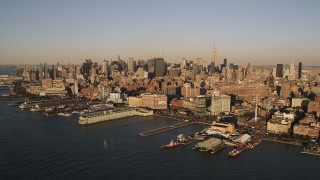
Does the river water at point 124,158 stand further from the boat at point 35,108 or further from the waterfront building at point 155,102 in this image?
the waterfront building at point 155,102

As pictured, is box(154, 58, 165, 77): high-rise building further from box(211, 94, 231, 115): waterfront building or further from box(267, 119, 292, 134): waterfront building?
box(267, 119, 292, 134): waterfront building

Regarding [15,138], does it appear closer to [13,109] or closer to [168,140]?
[168,140]

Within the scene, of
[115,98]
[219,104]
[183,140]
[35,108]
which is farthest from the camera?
[115,98]

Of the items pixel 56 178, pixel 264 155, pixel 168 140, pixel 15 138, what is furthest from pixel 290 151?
pixel 15 138

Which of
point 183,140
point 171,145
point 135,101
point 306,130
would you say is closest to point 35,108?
point 135,101

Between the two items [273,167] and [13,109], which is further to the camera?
[13,109]

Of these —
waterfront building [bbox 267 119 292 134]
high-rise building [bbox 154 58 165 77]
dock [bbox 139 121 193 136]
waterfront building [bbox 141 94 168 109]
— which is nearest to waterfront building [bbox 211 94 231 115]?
dock [bbox 139 121 193 136]

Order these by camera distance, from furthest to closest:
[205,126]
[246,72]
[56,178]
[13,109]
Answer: [246,72] → [13,109] → [205,126] → [56,178]

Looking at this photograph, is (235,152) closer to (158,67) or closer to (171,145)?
(171,145)
